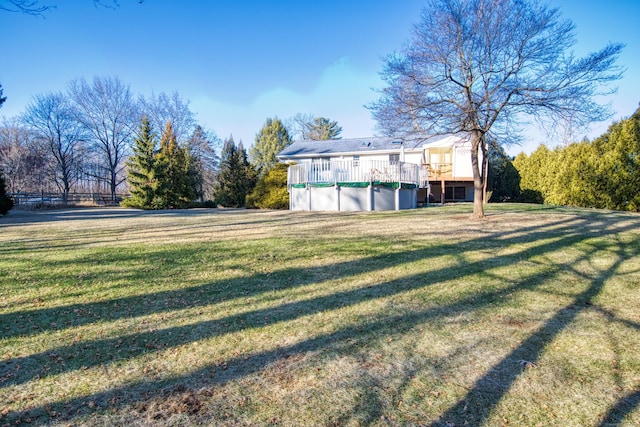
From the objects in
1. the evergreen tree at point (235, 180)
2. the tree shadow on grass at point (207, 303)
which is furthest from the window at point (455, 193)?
the tree shadow on grass at point (207, 303)

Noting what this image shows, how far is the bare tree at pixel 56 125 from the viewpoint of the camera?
33031mm

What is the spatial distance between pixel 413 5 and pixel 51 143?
120 ft

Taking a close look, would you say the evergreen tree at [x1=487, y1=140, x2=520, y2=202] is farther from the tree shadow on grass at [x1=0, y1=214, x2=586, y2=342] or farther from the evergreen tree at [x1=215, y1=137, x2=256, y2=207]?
the tree shadow on grass at [x1=0, y1=214, x2=586, y2=342]

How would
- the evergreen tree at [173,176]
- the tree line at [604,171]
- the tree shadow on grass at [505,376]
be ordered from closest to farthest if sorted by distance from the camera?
1. the tree shadow on grass at [505,376]
2. the tree line at [604,171]
3. the evergreen tree at [173,176]

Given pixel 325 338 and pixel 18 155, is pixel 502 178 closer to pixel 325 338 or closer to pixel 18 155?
pixel 325 338

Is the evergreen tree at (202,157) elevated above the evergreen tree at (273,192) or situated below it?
above

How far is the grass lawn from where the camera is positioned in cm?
198

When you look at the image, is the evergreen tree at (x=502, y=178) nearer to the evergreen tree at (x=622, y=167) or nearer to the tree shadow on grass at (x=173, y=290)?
the evergreen tree at (x=622, y=167)

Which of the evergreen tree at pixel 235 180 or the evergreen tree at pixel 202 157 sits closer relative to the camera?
the evergreen tree at pixel 235 180

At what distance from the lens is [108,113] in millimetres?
34094

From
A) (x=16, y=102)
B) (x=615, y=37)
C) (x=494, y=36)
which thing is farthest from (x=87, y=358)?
(x=16, y=102)

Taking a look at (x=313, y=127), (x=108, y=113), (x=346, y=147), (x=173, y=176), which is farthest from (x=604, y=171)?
(x=108, y=113)

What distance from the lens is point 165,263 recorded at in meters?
5.52

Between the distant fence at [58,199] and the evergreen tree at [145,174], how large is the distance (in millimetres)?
6776
